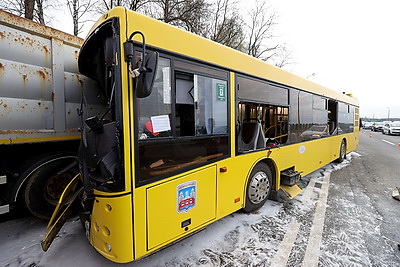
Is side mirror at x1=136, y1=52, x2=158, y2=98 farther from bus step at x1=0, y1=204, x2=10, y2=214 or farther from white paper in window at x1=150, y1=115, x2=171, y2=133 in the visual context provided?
bus step at x1=0, y1=204, x2=10, y2=214

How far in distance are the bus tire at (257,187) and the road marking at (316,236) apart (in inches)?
36.0

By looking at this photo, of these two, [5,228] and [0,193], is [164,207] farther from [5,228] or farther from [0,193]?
[5,228]

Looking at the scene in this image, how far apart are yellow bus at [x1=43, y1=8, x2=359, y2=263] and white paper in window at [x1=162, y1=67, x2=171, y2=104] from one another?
11mm

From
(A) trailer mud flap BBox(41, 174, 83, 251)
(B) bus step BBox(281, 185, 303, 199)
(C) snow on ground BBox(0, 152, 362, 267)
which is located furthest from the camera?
(B) bus step BBox(281, 185, 303, 199)

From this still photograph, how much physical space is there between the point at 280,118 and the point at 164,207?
338cm

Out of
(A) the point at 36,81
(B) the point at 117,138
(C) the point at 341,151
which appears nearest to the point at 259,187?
(B) the point at 117,138

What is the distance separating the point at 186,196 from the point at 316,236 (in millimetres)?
2257

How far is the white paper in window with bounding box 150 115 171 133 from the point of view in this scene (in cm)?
202

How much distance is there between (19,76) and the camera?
2.72 m

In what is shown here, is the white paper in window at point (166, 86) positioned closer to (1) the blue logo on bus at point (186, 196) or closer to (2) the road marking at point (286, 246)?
(1) the blue logo on bus at point (186, 196)

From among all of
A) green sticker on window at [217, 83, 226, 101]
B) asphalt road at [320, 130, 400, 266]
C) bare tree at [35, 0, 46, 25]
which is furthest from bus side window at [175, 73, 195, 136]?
bare tree at [35, 0, 46, 25]

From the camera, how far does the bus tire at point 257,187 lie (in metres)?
3.43

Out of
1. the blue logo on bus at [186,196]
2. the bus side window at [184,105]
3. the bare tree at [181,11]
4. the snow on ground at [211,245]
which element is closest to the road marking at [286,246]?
the snow on ground at [211,245]

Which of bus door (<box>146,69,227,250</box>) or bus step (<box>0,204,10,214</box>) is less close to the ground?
bus door (<box>146,69,227,250</box>)
